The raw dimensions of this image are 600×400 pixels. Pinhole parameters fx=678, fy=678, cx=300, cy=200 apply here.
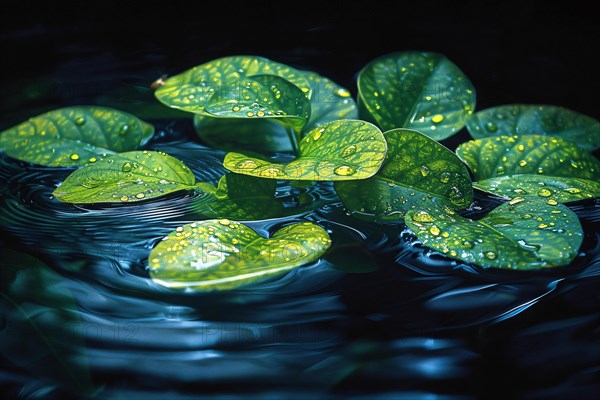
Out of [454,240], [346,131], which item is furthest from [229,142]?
[454,240]

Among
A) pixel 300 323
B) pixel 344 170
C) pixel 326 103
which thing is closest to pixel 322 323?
pixel 300 323

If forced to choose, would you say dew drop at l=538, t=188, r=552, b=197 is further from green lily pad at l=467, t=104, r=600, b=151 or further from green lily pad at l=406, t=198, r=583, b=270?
green lily pad at l=467, t=104, r=600, b=151

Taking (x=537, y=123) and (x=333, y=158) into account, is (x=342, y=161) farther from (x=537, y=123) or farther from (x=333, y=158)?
(x=537, y=123)

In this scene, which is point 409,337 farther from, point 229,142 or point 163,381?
point 229,142

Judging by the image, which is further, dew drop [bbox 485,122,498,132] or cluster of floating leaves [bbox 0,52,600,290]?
dew drop [bbox 485,122,498,132]

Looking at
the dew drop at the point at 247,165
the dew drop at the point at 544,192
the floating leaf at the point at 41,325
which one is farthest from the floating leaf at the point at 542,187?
the floating leaf at the point at 41,325

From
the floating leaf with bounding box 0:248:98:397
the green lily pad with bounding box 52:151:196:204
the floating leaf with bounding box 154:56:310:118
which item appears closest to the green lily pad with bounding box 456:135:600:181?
the floating leaf with bounding box 154:56:310:118
